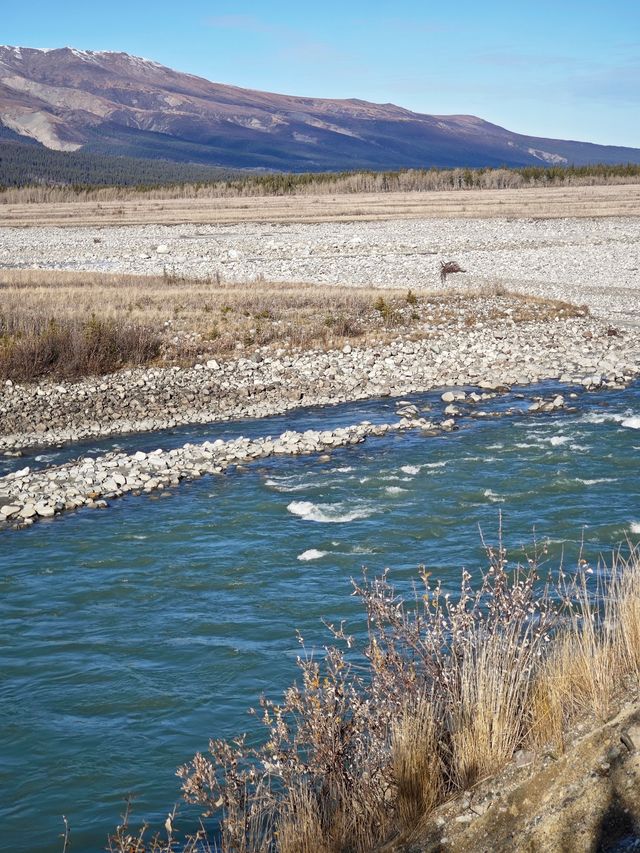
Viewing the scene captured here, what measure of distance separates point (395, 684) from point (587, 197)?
7691 cm

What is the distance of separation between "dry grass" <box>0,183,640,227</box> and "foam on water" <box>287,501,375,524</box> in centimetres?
5285

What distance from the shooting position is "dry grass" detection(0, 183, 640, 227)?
2694 inches

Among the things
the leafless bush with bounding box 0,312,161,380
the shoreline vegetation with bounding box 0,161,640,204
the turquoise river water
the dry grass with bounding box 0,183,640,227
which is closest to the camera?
the turquoise river water

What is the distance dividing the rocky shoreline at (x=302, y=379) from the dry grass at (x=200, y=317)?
902 millimetres

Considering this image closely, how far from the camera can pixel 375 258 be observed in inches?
1828

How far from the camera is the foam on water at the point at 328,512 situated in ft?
47.5

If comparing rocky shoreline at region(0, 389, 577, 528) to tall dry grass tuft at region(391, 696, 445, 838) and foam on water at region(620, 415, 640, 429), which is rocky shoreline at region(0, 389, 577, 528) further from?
tall dry grass tuft at region(391, 696, 445, 838)

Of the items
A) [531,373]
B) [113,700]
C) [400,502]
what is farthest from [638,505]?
[531,373]

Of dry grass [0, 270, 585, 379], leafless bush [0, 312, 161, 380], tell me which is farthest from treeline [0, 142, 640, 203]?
leafless bush [0, 312, 161, 380]

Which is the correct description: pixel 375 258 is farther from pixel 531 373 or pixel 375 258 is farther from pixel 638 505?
pixel 638 505

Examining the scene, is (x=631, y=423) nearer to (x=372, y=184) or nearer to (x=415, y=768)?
(x=415, y=768)

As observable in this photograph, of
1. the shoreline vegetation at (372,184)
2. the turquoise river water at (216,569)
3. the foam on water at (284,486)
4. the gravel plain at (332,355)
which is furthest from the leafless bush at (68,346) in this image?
the shoreline vegetation at (372,184)

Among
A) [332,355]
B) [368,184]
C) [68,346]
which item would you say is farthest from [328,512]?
[368,184]

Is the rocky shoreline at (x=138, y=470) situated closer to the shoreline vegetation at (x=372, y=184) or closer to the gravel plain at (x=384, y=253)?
the gravel plain at (x=384, y=253)
